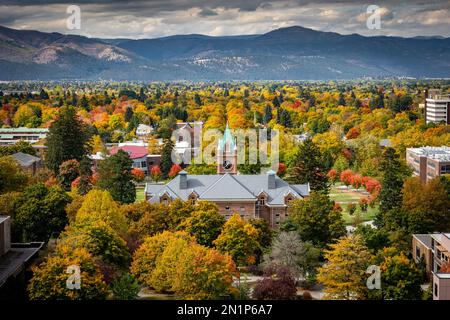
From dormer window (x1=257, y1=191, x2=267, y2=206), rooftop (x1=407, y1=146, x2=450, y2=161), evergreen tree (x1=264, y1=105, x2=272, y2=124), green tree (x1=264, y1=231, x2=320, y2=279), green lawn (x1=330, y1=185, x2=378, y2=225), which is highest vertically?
evergreen tree (x1=264, y1=105, x2=272, y2=124)

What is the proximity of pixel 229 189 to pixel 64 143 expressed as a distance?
17.6m

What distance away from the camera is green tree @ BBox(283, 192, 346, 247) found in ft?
84.8

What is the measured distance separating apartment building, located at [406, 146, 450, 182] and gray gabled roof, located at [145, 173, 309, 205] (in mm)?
12083

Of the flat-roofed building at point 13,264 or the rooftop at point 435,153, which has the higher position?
the rooftop at point 435,153

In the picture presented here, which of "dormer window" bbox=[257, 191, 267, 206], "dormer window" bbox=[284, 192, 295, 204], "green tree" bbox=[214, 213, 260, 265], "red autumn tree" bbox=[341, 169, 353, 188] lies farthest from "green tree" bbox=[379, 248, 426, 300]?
"red autumn tree" bbox=[341, 169, 353, 188]

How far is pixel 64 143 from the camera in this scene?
1759 inches

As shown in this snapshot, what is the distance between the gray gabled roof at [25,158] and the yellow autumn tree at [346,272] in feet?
89.8

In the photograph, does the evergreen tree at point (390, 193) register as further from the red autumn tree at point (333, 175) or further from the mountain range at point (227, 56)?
the mountain range at point (227, 56)

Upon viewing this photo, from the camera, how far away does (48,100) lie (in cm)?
8294

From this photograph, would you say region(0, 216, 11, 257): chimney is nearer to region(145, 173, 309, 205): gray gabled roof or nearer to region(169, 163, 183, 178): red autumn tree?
region(145, 173, 309, 205): gray gabled roof

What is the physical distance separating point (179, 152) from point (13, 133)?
786 inches

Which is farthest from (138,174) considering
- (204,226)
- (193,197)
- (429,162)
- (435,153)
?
(204,226)

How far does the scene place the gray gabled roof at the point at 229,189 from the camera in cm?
3003

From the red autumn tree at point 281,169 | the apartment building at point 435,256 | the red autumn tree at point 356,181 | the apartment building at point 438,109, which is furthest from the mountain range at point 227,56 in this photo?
the apartment building at point 435,256
